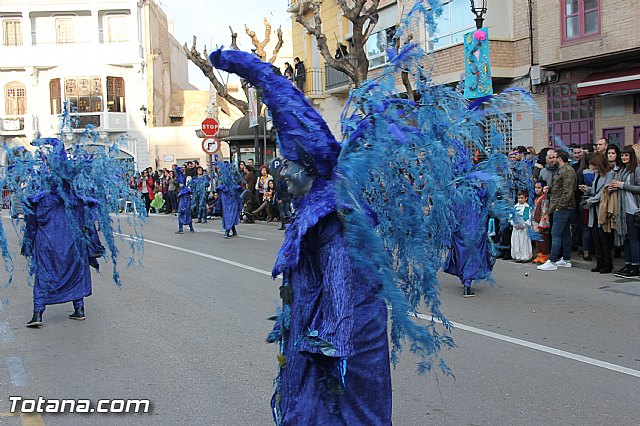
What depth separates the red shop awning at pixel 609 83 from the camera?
51.5ft

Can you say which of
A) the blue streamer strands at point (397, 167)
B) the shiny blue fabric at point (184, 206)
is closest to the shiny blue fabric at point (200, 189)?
the shiny blue fabric at point (184, 206)

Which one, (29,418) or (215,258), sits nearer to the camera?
(29,418)

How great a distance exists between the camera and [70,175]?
820cm

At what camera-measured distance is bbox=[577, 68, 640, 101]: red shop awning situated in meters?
15.7

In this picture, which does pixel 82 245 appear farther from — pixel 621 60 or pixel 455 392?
pixel 621 60

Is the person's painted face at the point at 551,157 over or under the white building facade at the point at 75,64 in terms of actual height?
under

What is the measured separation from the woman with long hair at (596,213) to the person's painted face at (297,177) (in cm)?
864

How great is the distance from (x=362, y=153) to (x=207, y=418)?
8.87 feet

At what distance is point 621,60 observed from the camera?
1645 cm

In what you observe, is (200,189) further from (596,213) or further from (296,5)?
(596,213)

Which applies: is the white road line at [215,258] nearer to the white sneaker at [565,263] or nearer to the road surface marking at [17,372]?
the white sneaker at [565,263]

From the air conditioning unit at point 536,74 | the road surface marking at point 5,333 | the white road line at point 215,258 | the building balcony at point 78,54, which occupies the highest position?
the building balcony at point 78,54

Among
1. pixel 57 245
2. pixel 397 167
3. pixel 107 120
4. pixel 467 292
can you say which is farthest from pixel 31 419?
pixel 107 120

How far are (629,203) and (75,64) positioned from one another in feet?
129
